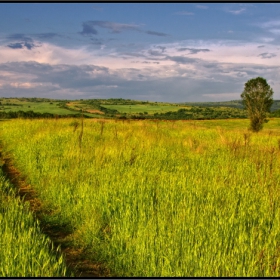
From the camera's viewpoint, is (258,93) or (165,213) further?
(258,93)

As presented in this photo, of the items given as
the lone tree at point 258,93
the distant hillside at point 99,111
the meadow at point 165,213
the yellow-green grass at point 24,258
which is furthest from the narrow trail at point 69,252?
the lone tree at point 258,93

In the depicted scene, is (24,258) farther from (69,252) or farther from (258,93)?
(258,93)

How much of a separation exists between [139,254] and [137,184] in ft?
6.33

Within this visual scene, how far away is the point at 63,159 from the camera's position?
8.35 metres

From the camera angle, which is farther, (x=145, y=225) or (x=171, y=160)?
(x=171, y=160)

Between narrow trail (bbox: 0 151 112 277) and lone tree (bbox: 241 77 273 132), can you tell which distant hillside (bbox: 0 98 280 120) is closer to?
Answer: lone tree (bbox: 241 77 273 132)

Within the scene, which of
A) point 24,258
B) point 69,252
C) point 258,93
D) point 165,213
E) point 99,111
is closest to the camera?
point 24,258

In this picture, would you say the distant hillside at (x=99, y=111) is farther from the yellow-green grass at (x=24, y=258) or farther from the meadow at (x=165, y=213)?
the yellow-green grass at (x=24, y=258)

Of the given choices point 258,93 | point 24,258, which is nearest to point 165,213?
point 24,258

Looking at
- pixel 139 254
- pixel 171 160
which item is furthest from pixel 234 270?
pixel 171 160

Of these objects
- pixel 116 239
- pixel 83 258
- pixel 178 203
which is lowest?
pixel 83 258

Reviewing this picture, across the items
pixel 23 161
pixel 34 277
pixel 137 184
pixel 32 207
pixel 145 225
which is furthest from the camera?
pixel 23 161

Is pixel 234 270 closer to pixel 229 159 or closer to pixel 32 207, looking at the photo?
pixel 32 207

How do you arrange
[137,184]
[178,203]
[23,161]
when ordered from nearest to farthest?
1. [178,203]
2. [137,184]
3. [23,161]
